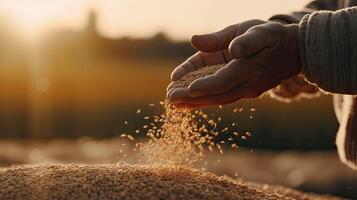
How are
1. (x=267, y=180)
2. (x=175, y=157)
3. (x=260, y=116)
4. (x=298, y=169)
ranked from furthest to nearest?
(x=260, y=116) < (x=298, y=169) < (x=267, y=180) < (x=175, y=157)

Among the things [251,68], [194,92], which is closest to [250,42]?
[251,68]

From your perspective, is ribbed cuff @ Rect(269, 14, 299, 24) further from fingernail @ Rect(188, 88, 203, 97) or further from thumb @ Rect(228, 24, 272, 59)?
fingernail @ Rect(188, 88, 203, 97)

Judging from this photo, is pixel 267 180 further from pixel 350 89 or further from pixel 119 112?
pixel 119 112

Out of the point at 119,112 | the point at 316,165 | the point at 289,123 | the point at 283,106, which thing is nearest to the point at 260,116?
the point at 289,123

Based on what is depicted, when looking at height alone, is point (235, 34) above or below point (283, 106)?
above

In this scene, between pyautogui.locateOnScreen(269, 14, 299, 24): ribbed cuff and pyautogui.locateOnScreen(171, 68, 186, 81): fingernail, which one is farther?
pyautogui.locateOnScreen(269, 14, 299, 24): ribbed cuff

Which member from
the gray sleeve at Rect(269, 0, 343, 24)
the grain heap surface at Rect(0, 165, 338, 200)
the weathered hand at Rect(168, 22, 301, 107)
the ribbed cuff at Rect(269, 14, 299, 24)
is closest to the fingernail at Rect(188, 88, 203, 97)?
the weathered hand at Rect(168, 22, 301, 107)
